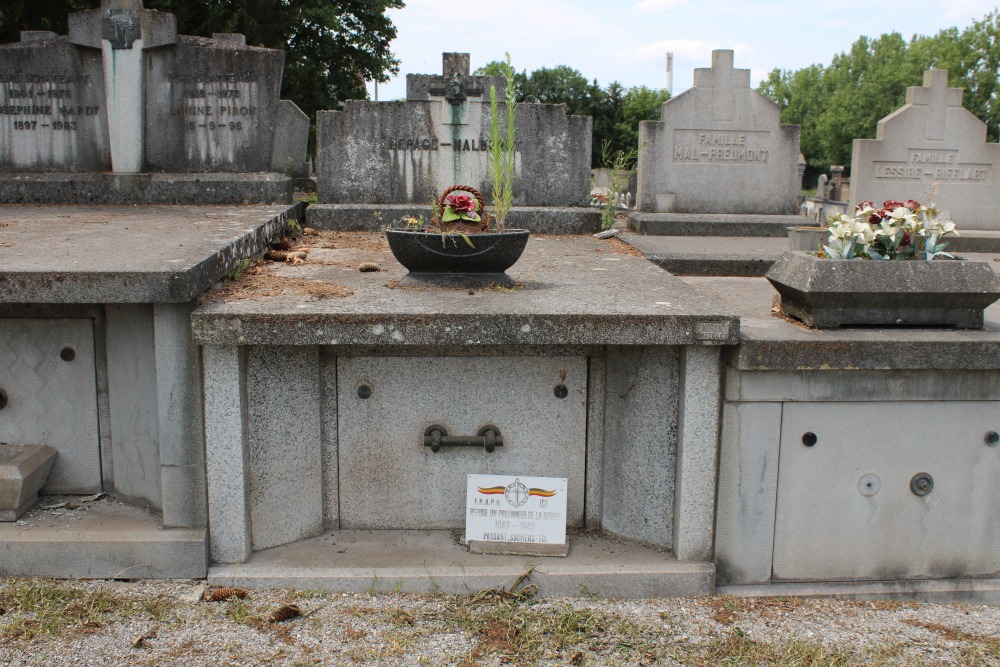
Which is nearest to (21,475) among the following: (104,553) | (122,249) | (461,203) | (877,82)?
(104,553)

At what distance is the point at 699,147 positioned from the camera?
872cm

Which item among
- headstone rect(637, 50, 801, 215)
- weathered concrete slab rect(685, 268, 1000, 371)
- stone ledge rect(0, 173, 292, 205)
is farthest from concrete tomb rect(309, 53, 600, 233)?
weathered concrete slab rect(685, 268, 1000, 371)

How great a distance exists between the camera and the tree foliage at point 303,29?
14523mm

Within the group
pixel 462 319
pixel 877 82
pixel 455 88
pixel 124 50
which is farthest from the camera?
pixel 877 82

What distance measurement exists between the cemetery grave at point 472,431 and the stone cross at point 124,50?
2119 millimetres

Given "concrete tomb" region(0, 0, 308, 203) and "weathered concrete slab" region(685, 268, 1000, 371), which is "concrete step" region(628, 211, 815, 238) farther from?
"weathered concrete slab" region(685, 268, 1000, 371)

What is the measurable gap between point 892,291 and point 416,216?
12.0 feet

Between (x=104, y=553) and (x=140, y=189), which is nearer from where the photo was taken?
(x=104, y=553)

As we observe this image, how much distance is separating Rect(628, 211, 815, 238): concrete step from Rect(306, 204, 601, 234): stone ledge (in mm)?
1590

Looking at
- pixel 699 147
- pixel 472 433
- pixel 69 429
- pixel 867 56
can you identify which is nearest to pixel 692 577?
pixel 472 433

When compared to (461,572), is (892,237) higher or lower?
higher

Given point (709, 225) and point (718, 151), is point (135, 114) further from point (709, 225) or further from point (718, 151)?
point (718, 151)

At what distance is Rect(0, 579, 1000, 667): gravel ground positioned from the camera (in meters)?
3.02

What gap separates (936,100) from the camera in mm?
9023
